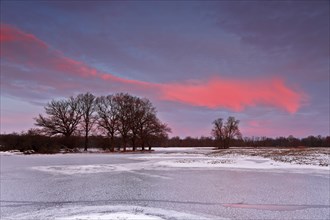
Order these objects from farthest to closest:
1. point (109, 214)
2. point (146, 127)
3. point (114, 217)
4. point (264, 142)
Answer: point (264, 142) < point (146, 127) < point (109, 214) < point (114, 217)

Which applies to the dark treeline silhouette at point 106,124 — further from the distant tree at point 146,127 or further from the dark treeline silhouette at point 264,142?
the dark treeline silhouette at point 264,142

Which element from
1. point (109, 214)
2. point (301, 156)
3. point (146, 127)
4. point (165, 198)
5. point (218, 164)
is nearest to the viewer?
point (109, 214)

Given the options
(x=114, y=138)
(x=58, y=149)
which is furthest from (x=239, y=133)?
(x=58, y=149)

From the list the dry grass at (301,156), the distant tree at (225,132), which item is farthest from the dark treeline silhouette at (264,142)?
the dry grass at (301,156)

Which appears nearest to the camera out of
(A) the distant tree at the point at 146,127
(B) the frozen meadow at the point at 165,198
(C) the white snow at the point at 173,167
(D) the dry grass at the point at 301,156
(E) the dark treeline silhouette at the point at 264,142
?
(B) the frozen meadow at the point at 165,198

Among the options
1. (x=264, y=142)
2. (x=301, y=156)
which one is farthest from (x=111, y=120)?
(x=264, y=142)

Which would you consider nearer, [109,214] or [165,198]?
[109,214]

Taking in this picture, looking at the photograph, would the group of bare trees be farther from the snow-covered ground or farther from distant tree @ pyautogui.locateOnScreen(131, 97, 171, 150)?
the snow-covered ground

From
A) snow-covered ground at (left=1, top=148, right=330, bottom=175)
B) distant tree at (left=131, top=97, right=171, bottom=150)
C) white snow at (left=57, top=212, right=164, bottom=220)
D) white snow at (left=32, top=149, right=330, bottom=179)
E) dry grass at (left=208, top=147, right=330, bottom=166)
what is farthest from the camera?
distant tree at (left=131, top=97, right=171, bottom=150)

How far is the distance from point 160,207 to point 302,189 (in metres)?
6.78

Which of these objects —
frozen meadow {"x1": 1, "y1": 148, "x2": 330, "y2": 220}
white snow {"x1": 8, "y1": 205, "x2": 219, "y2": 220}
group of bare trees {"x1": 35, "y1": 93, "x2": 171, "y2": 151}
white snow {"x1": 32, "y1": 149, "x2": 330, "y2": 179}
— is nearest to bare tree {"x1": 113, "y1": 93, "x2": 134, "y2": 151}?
group of bare trees {"x1": 35, "y1": 93, "x2": 171, "y2": 151}

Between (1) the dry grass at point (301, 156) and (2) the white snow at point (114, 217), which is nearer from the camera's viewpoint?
(2) the white snow at point (114, 217)

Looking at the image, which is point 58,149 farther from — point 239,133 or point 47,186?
point 239,133

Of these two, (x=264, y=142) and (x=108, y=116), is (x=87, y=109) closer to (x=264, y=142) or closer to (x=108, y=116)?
(x=108, y=116)
